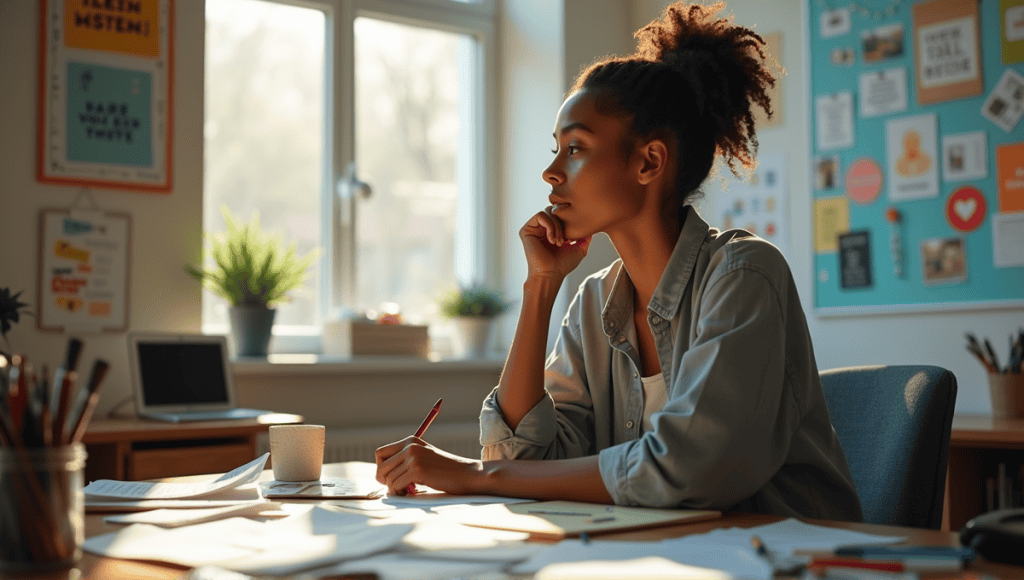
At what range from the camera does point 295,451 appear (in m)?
1.24

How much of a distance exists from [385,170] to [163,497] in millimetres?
2521

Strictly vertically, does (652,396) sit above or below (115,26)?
below

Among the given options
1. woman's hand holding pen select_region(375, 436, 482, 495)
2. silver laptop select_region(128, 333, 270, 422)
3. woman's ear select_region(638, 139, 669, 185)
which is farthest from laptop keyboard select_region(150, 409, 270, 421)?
woman's ear select_region(638, 139, 669, 185)

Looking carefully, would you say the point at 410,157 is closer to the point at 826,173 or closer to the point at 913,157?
the point at 826,173

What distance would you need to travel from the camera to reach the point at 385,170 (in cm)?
352

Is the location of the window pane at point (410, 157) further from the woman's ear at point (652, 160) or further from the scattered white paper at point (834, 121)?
the woman's ear at point (652, 160)

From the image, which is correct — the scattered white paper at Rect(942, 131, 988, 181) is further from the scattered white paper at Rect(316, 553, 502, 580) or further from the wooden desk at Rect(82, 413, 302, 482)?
the scattered white paper at Rect(316, 553, 502, 580)

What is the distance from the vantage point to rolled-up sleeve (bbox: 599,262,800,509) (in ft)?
3.40

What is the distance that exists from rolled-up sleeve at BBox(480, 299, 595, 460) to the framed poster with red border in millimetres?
1722

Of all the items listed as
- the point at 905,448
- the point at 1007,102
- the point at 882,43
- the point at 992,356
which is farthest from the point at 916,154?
the point at 905,448

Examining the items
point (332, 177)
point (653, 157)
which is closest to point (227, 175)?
point (332, 177)

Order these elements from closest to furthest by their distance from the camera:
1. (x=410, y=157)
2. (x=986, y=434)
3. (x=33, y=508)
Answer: (x=33, y=508) < (x=986, y=434) < (x=410, y=157)

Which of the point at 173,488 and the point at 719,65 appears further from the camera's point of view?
the point at 719,65

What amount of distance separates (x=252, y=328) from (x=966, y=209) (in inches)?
85.7
